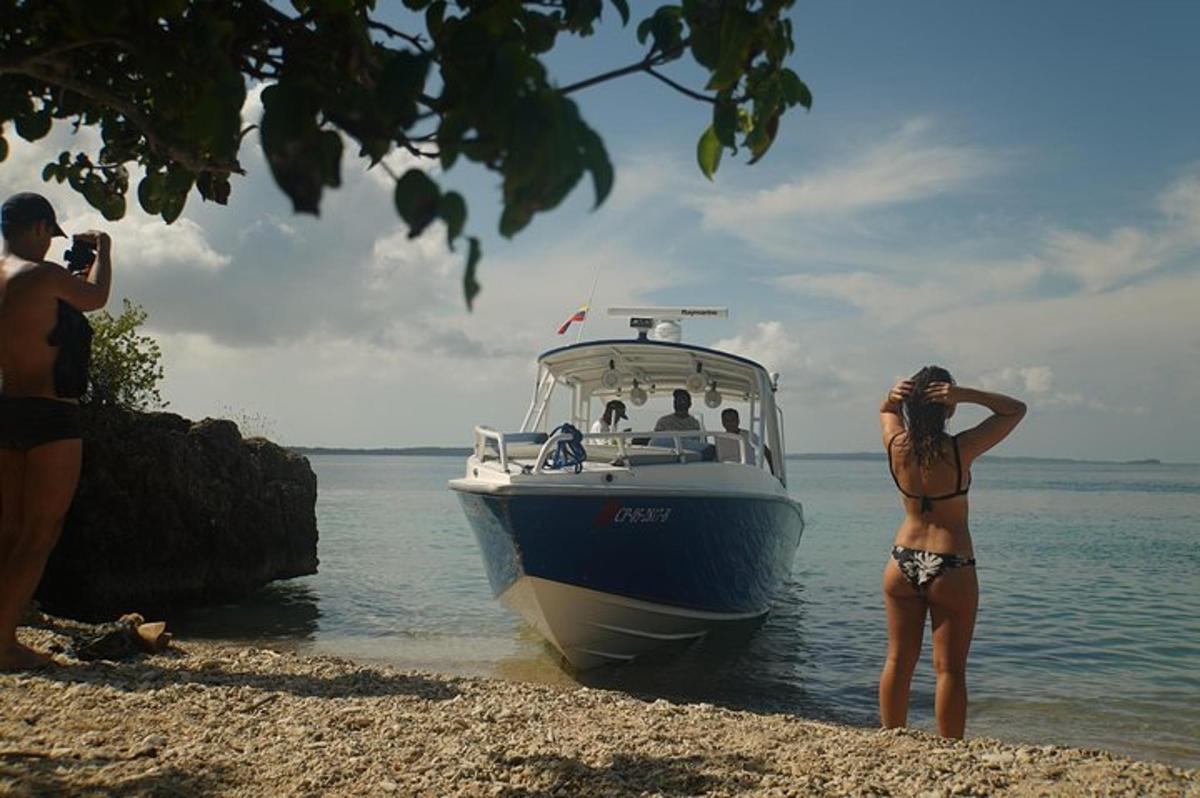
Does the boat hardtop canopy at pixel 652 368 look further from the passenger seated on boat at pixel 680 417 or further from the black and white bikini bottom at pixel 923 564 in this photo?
the black and white bikini bottom at pixel 923 564

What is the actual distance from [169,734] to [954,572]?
13.2 ft

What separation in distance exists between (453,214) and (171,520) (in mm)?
11120

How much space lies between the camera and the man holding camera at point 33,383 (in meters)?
4.80

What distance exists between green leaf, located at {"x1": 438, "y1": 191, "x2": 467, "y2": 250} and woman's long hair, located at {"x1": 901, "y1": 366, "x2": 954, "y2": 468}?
398 centimetres

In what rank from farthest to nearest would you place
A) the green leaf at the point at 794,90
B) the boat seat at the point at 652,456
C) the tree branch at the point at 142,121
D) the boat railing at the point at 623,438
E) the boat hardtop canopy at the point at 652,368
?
the boat hardtop canopy at the point at 652,368, the boat seat at the point at 652,456, the boat railing at the point at 623,438, the tree branch at the point at 142,121, the green leaf at the point at 794,90

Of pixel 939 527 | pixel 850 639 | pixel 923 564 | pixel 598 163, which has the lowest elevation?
pixel 850 639

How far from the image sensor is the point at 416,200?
1519mm

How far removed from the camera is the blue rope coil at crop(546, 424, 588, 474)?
26.5 feet

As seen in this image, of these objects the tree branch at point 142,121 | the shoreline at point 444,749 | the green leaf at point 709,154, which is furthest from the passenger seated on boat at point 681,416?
the green leaf at point 709,154

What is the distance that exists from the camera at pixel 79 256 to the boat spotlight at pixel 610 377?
231 inches

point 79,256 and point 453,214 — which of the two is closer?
point 453,214

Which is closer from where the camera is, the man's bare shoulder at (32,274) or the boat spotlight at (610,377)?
the man's bare shoulder at (32,274)

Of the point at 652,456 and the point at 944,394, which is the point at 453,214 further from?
the point at 652,456

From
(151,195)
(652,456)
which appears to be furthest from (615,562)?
(151,195)
